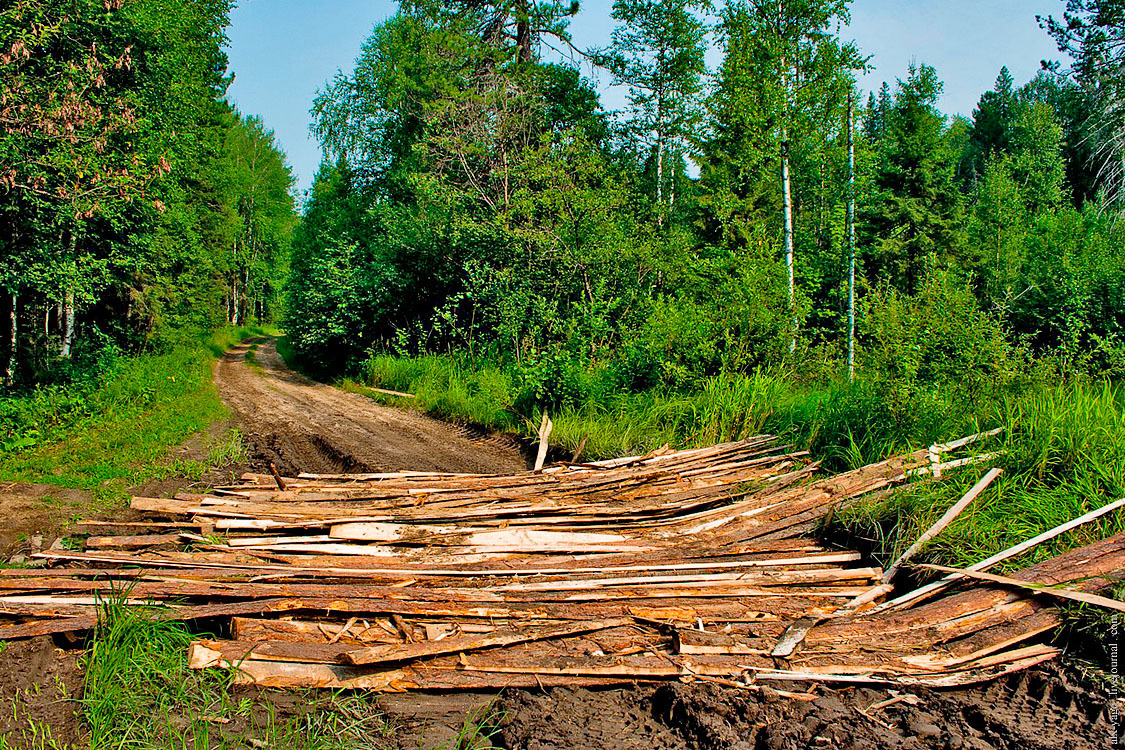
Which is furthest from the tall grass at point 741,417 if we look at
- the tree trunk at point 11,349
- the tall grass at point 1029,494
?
the tree trunk at point 11,349

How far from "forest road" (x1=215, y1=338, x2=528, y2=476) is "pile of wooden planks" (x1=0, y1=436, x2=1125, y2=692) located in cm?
332

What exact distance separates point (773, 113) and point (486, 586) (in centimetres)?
1766

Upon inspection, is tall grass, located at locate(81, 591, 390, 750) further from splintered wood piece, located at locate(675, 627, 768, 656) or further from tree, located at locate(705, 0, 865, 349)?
tree, located at locate(705, 0, 865, 349)

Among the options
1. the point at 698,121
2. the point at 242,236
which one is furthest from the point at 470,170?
the point at 242,236

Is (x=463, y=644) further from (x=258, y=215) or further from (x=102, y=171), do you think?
(x=258, y=215)

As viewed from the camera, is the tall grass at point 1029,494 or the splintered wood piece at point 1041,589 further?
the tall grass at point 1029,494

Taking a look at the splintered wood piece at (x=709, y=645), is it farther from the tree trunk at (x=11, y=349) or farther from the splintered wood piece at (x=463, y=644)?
the tree trunk at (x=11, y=349)

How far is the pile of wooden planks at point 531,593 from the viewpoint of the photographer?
3.41 m

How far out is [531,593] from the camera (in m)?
4.09

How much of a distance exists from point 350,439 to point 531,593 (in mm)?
7396

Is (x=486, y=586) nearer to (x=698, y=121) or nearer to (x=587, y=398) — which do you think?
(x=587, y=398)

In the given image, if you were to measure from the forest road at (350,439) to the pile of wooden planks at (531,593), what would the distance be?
Result: 332 centimetres

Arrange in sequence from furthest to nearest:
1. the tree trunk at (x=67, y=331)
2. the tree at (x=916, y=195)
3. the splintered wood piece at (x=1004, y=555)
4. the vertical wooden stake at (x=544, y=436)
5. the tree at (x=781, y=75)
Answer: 1. the tree at (x=916, y=195)
2. the tree at (x=781, y=75)
3. the tree trunk at (x=67, y=331)
4. the vertical wooden stake at (x=544, y=436)
5. the splintered wood piece at (x=1004, y=555)

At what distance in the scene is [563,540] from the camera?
4.91 metres
